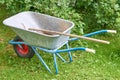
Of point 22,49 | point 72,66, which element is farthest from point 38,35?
point 72,66

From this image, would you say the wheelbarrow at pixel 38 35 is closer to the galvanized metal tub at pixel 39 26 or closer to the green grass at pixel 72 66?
the galvanized metal tub at pixel 39 26

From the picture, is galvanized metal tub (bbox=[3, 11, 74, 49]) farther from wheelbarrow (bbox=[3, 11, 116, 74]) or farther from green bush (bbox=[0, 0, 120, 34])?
green bush (bbox=[0, 0, 120, 34])

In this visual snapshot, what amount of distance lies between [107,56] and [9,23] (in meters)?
1.93

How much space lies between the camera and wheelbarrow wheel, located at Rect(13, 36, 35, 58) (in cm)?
503

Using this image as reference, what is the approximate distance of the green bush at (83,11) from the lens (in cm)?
564

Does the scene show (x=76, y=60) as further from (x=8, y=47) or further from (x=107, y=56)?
(x=8, y=47)

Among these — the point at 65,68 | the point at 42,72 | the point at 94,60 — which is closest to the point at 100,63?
the point at 94,60

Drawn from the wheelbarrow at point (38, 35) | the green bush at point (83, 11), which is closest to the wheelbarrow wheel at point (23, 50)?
the wheelbarrow at point (38, 35)

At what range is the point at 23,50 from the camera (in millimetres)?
5133

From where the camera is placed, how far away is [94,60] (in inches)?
206

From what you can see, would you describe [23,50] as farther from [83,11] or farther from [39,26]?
[83,11]

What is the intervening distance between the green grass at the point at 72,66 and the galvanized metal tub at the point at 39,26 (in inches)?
19.0

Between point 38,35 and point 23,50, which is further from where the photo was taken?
point 23,50

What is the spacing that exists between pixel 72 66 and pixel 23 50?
929 millimetres
